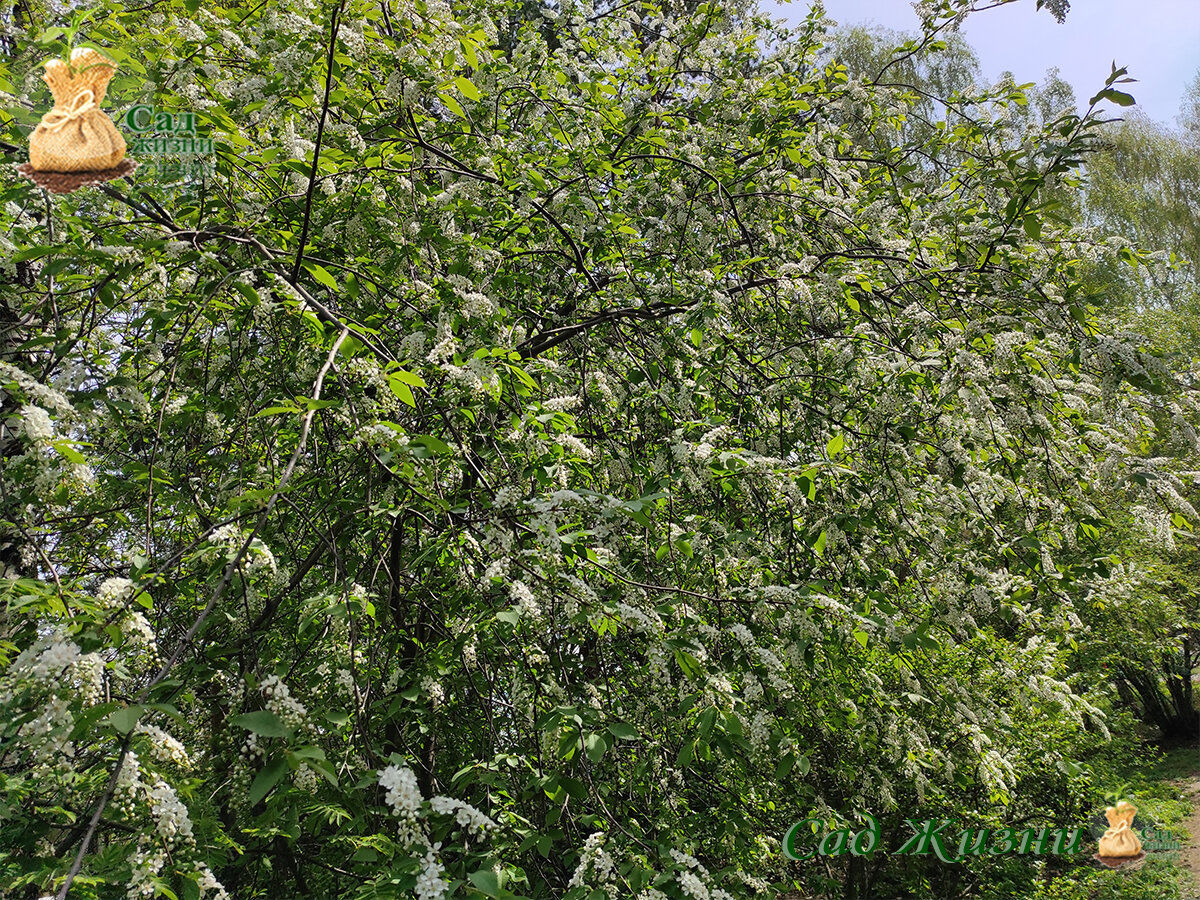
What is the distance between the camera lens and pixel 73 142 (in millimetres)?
1607

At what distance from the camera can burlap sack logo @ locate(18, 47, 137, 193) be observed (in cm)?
159

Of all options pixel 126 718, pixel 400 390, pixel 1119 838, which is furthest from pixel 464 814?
pixel 1119 838

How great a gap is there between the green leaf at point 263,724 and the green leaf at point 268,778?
8 centimetres

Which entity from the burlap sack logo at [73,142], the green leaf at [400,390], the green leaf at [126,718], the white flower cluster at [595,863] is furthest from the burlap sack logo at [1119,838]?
the burlap sack logo at [73,142]

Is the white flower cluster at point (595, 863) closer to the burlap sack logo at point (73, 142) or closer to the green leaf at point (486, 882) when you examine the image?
the green leaf at point (486, 882)

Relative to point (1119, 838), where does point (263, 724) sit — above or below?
above

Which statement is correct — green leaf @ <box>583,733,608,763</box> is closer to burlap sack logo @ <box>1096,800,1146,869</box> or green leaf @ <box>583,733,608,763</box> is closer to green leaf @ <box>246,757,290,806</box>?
green leaf @ <box>246,757,290,806</box>

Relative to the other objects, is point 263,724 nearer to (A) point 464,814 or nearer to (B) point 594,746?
(A) point 464,814

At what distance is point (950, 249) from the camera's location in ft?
10.9

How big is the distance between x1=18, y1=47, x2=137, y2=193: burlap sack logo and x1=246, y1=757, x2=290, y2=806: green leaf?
1299 millimetres

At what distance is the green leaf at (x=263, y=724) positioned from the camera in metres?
1.14

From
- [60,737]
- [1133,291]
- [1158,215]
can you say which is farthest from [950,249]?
[1158,215]

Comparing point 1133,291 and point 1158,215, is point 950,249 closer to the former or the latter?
point 1133,291

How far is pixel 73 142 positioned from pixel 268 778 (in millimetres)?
1444
